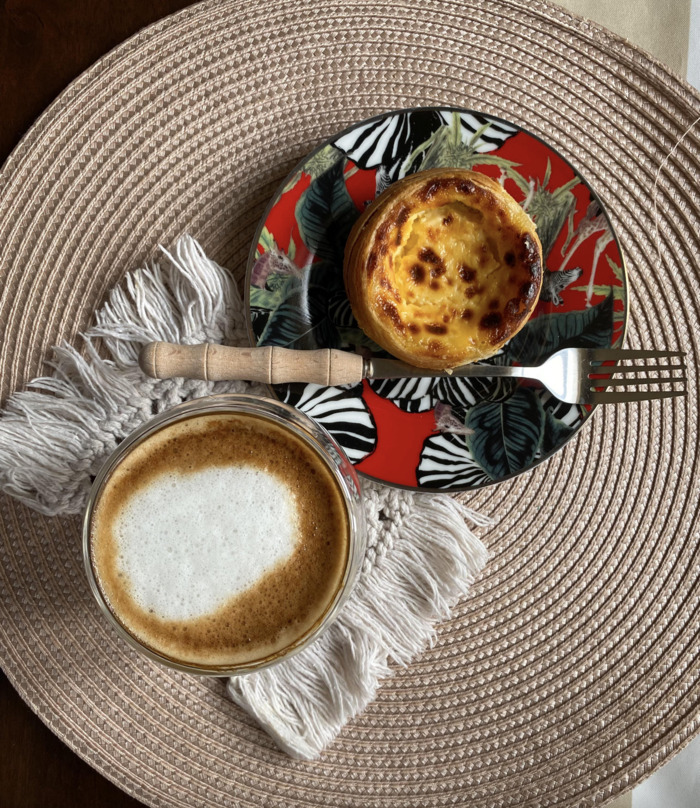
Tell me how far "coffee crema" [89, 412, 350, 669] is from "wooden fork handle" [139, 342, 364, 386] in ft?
0.23

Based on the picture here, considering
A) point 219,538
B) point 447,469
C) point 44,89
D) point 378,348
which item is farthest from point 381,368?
point 44,89

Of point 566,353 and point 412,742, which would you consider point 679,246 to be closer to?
point 566,353

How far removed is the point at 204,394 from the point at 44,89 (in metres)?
0.47

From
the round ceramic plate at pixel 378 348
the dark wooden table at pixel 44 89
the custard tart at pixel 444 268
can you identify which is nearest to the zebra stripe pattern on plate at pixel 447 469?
the round ceramic plate at pixel 378 348

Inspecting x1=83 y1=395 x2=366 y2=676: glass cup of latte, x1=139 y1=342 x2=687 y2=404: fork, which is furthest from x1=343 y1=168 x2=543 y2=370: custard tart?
x1=83 y1=395 x2=366 y2=676: glass cup of latte

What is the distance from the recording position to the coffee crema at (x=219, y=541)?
844 mm

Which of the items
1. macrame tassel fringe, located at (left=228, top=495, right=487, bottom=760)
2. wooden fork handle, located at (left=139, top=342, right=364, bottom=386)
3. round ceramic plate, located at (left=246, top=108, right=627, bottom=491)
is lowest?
macrame tassel fringe, located at (left=228, top=495, right=487, bottom=760)

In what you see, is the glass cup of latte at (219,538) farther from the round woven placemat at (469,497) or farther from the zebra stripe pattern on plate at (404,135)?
the zebra stripe pattern on plate at (404,135)

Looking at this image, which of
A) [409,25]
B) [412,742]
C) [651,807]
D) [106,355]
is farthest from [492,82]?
[651,807]

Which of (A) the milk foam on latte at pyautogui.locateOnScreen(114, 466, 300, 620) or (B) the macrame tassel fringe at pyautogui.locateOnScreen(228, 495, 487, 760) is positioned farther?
(B) the macrame tassel fringe at pyautogui.locateOnScreen(228, 495, 487, 760)

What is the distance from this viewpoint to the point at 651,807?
115 cm

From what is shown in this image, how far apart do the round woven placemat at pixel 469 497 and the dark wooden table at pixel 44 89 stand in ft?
0.17

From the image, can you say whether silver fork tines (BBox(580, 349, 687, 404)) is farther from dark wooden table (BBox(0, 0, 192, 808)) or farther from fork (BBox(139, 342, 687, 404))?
dark wooden table (BBox(0, 0, 192, 808))

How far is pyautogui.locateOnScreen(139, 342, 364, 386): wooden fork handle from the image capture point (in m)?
0.90
